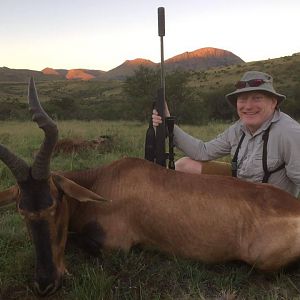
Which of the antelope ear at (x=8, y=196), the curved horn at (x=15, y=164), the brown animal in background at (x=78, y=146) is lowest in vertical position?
the brown animal in background at (x=78, y=146)

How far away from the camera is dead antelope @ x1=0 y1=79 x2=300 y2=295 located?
3.68 metres

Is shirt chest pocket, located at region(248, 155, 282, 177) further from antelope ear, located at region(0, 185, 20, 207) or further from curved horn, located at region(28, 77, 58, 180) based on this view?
antelope ear, located at region(0, 185, 20, 207)

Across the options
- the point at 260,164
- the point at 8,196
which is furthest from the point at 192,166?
the point at 8,196

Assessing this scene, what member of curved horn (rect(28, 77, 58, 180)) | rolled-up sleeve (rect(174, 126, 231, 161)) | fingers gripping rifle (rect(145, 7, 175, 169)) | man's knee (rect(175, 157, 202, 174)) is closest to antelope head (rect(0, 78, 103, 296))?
curved horn (rect(28, 77, 58, 180))

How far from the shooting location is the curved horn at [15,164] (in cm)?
327

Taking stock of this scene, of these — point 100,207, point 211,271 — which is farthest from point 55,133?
point 211,271

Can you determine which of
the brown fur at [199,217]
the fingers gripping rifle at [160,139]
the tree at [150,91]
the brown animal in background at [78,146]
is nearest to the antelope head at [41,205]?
the brown fur at [199,217]

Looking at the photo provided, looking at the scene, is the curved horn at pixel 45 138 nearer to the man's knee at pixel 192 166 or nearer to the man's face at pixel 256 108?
the man's face at pixel 256 108

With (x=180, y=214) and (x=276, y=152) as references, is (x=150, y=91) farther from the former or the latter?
(x=180, y=214)

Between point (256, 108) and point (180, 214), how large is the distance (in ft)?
4.86

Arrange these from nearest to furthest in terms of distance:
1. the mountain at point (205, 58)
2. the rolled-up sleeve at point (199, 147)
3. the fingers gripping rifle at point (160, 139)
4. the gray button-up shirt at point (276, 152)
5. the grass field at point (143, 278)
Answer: the grass field at point (143, 278) < the gray button-up shirt at point (276, 152) < the fingers gripping rifle at point (160, 139) < the rolled-up sleeve at point (199, 147) < the mountain at point (205, 58)

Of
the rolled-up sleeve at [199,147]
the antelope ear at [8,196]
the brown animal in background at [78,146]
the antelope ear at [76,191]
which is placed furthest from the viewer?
the brown animal in background at [78,146]

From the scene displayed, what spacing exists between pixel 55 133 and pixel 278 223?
1.91 m

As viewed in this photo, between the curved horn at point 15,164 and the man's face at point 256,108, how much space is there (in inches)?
93.2
